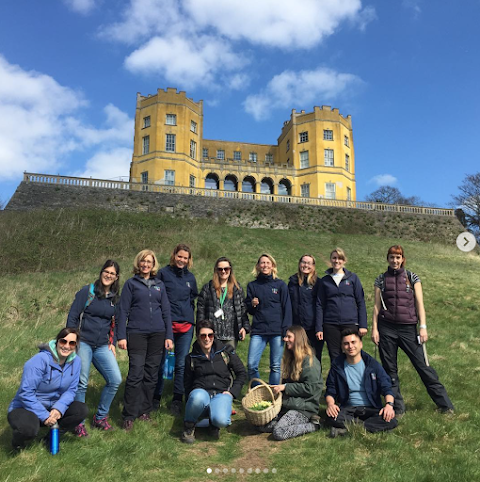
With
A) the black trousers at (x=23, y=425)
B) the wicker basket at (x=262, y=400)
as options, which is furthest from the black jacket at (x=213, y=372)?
the black trousers at (x=23, y=425)

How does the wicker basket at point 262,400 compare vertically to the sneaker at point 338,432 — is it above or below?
above

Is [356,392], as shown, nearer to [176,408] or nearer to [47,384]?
[176,408]

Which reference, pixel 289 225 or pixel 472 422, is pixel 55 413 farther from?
pixel 289 225

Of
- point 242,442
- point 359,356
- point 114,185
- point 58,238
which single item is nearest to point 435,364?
point 359,356

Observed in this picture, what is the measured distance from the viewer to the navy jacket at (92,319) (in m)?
5.05

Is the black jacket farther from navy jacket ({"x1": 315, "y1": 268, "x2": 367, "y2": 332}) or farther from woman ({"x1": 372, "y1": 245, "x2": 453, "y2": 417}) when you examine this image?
woman ({"x1": 372, "y1": 245, "x2": 453, "y2": 417})

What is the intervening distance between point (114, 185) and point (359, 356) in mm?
28354

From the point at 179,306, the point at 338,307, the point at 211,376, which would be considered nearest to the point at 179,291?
the point at 179,306

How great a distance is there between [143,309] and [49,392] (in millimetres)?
→ 1515

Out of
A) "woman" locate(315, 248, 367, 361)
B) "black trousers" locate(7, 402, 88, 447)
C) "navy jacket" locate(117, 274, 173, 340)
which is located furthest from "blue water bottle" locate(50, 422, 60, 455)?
"woman" locate(315, 248, 367, 361)

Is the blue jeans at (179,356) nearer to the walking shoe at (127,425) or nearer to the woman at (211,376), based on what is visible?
the woman at (211,376)

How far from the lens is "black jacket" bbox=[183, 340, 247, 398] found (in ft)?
17.0

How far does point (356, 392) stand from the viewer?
5051mm

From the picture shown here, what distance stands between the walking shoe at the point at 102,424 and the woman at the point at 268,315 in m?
2.25
